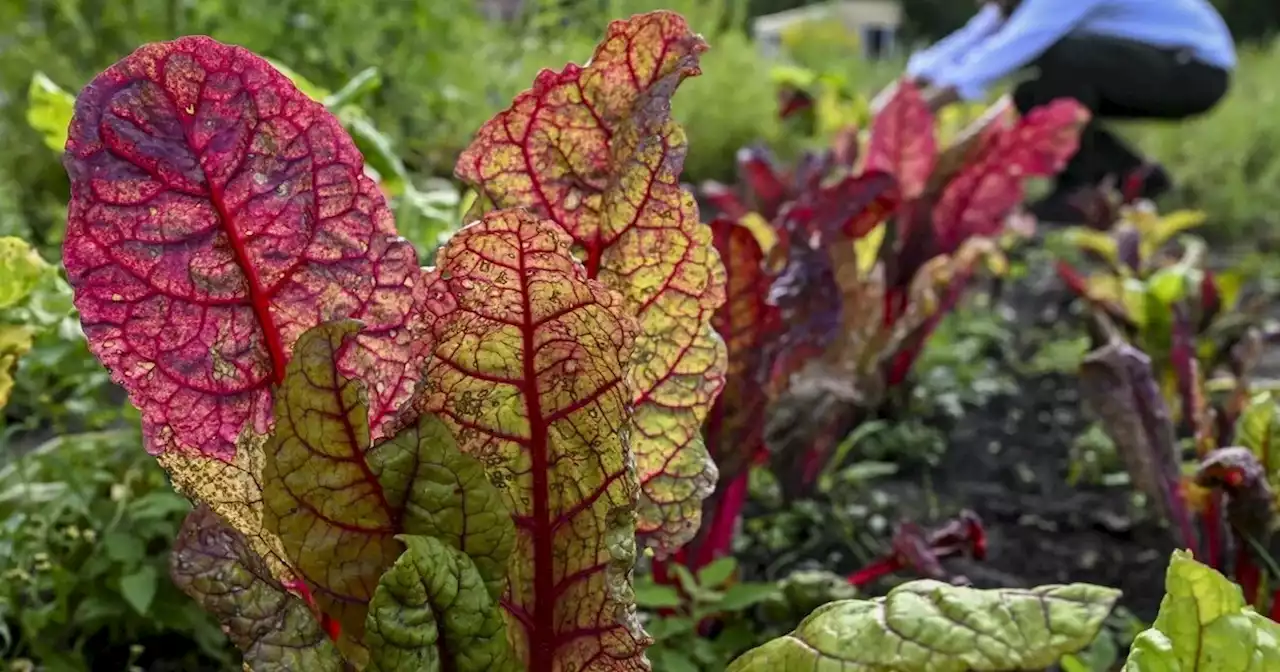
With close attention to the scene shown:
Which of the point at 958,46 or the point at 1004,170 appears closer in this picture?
the point at 1004,170

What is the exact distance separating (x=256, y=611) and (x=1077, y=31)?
4.00 meters

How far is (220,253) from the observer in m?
0.61

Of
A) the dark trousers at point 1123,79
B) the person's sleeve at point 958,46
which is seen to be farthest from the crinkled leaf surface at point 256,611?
the dark trousers at point 1123,79

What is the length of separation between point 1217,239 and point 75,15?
4.01 m

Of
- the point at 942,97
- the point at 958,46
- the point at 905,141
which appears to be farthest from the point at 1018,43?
the point at 905,141

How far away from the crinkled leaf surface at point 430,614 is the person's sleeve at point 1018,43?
2971 mm

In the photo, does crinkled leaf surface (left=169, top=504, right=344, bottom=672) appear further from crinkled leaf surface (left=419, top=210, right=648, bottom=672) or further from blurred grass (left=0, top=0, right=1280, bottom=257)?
blurred grass (left=0, top=0, right=1280, bottom=257)

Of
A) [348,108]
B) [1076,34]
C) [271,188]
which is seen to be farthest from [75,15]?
[1076,34]

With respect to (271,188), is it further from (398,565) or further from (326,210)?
(398,565)

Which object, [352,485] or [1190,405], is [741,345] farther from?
[1190,405]

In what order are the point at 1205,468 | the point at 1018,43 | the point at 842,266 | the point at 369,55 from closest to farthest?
the point at 1205,468, the point at 842,266, the point at 369,55, the point at 1018,43

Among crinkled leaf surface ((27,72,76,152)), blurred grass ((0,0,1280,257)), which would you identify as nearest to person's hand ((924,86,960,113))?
blurred grass ((0,0,1280,257))

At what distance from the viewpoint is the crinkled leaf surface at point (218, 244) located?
1.88 feet

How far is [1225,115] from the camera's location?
5.41m
